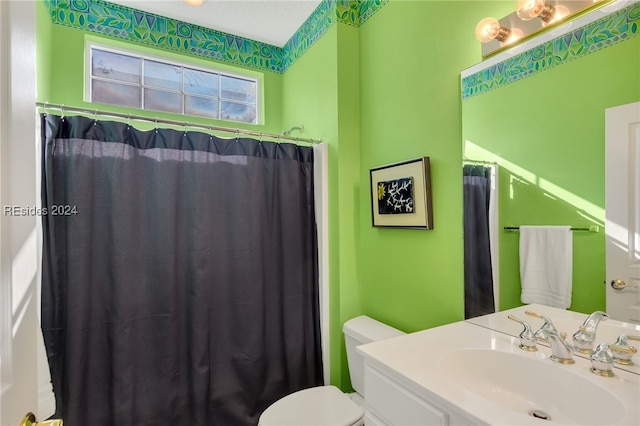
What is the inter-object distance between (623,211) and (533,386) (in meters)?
0.57

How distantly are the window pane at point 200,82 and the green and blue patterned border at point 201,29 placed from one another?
0.13 meters

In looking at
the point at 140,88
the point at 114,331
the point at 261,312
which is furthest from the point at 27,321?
the point at 140,88

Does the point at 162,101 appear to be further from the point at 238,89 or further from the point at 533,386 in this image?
the point at 533,386

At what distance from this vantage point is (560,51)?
3.43ft

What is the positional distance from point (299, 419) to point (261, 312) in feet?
1.92

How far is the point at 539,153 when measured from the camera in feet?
3.59

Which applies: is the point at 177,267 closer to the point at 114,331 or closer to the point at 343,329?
the point at 114,331

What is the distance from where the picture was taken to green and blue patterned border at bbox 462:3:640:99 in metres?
0.91

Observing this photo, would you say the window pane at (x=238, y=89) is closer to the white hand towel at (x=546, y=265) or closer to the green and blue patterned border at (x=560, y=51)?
the green and blue patterned border at (x=560, y=51)

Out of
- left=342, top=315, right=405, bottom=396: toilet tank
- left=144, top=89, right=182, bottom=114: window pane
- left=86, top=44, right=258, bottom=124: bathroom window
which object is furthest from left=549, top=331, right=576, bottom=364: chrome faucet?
left=144, top=89, right=182, bottom=114: window pane

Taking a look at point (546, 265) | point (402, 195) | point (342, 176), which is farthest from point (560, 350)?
point (342, 176)

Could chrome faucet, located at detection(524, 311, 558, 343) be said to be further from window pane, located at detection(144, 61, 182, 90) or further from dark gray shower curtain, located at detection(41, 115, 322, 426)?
window pane, located at detection(144, 61, 182, 90)

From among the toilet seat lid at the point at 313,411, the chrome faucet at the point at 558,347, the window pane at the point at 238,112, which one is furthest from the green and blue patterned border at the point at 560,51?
the window pane at the point at 238,112

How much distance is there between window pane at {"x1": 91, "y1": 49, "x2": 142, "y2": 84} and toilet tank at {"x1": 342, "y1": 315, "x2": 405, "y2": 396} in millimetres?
2148
